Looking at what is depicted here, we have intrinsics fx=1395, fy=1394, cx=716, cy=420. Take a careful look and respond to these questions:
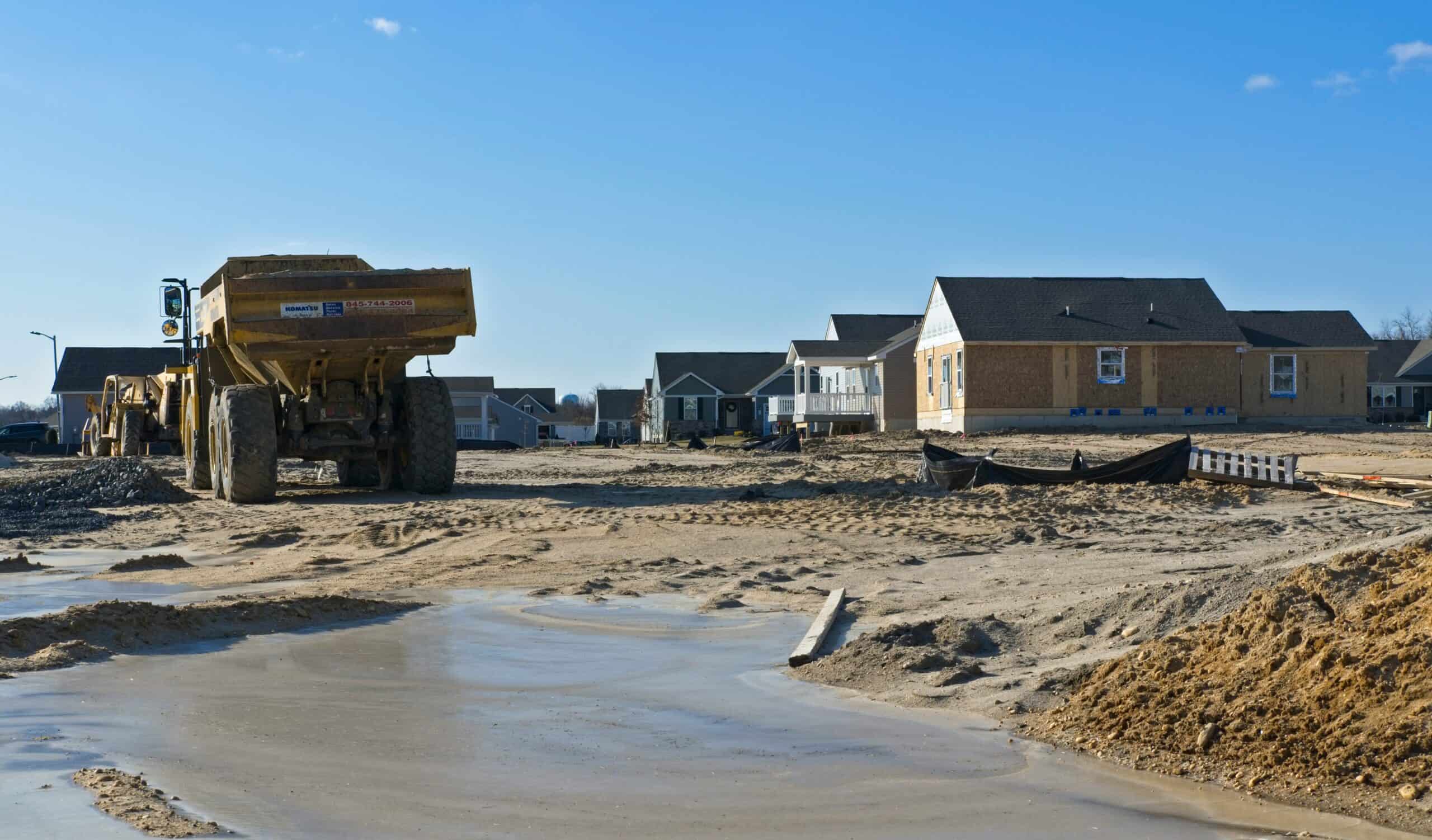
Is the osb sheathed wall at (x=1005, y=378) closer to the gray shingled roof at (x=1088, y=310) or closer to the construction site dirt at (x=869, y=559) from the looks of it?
the gray shingled roof at (x=1088, y=310)

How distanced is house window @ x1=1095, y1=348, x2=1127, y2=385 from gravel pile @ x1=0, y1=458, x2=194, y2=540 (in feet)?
92.5

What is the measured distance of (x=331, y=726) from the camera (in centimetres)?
627

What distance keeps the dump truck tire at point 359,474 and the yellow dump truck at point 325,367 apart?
4.59ft

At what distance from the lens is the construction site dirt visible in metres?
7.07

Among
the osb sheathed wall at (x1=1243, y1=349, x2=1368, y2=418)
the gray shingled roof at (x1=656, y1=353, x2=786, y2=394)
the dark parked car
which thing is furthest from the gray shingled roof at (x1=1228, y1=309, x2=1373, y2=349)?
the dark parked car

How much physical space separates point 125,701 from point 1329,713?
17.6 feet

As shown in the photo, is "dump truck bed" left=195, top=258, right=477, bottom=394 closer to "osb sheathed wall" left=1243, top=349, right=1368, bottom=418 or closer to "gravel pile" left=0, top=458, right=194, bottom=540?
"gravel pile" left=0, top=458, right=194, bottom=540

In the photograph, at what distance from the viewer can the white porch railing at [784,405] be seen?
56406mm

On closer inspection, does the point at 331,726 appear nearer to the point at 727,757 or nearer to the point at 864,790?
the point at 727,757

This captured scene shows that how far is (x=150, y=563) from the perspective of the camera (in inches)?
496

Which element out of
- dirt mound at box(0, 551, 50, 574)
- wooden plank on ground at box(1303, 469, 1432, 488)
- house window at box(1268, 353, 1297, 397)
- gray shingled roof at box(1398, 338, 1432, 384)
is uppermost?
gray shingled roof at box(1398, 338, 1432, 384)

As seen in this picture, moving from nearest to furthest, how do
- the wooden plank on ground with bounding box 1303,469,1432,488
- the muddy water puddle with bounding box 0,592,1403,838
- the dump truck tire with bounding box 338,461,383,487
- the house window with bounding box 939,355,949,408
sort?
the muddy water puddle with bounding box 0,592,1403,838, the wooden plank on ground with bounding box 1303,469,1432,488, the dump truck tire with bounding box 338,461,383,487, the house window with bounding box 939,355,949,408

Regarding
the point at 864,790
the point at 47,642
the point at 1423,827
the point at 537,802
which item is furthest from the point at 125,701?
the point at 1423,827

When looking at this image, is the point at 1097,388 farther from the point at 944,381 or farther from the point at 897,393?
the point at 897,393
